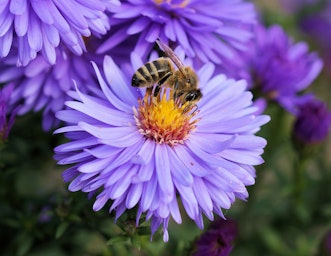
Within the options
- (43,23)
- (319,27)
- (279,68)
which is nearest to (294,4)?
(319,27)

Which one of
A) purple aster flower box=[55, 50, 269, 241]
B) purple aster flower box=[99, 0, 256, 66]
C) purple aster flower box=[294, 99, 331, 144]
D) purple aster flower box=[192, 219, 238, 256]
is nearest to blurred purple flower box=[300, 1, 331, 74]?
purple aster flower box=[294, 99, 331, 144]

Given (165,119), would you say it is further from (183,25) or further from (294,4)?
(294,4)

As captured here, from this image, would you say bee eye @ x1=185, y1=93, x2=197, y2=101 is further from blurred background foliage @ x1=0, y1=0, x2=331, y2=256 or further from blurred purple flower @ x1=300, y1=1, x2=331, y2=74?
blurred purple flower @ x1=300, y1=1, x2=331, y2=74

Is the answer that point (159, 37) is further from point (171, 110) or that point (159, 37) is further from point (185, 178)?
point (185, 178)

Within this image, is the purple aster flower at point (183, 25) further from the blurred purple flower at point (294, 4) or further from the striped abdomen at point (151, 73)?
the blurred purple flower at point (294, 4)

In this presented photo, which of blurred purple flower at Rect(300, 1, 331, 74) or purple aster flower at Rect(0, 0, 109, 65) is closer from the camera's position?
purple aster flower at Rect(0, 0, 109, 65)
